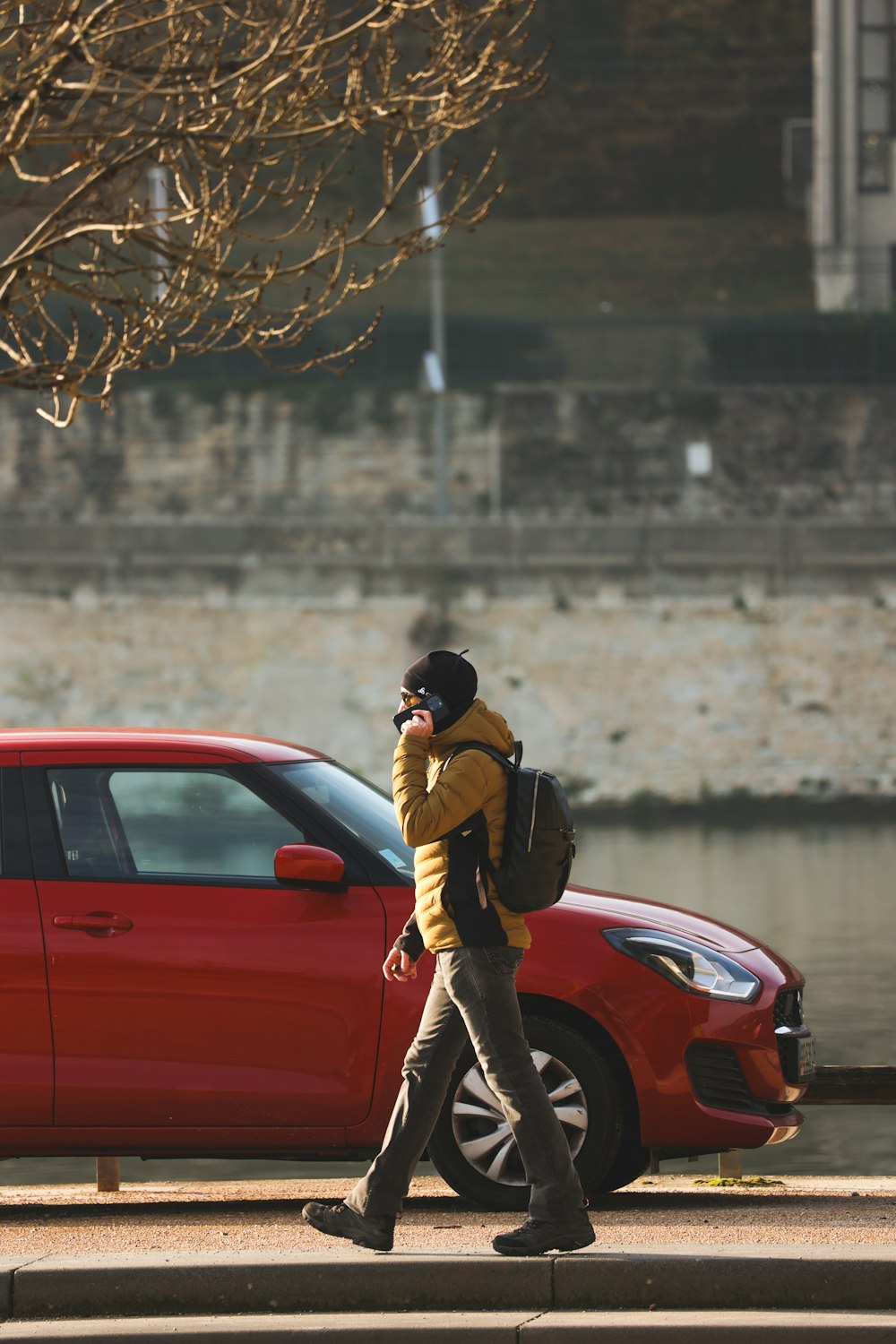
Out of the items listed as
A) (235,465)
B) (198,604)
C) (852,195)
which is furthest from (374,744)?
(852,195)

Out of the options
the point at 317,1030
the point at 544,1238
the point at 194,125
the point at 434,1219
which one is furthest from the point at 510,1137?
the point at 194,125

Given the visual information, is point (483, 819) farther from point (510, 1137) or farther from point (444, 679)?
point (510, 1137)

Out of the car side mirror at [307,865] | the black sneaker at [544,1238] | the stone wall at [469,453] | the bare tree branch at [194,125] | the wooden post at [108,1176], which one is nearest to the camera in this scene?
the black sneaker at [544,1238]

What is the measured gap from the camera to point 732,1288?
14.6ft

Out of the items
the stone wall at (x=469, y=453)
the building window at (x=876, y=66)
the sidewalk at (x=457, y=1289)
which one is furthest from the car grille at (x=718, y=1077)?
the building window at (x=876, y=66)

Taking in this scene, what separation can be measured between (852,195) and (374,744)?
17.1 m

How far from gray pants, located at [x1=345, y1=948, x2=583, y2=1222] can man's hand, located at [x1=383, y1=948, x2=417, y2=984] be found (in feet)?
0.42

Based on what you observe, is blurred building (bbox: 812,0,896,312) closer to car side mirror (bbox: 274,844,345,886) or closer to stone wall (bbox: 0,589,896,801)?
stone wall (bbox: 0,589,896,801)

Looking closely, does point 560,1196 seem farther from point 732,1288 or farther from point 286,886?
point 286,886

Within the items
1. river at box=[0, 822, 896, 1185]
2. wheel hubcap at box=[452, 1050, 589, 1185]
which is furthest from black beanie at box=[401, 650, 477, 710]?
river at box=[0, 822, 896, 1185]

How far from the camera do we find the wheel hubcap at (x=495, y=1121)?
531 cm

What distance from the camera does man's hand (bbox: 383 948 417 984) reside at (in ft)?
16.0

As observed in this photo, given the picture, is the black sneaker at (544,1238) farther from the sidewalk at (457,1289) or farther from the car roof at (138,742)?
the car roof at (138,742)

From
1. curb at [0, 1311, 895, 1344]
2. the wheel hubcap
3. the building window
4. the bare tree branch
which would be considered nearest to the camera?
curb at [0, 1311, 895, 1344]
